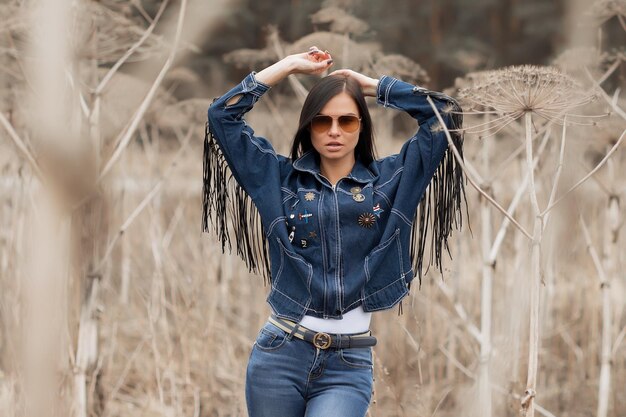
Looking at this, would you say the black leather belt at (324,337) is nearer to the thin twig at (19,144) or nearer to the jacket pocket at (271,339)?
the jacket pocket at (271,339)

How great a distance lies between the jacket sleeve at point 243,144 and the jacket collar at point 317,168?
7 cm

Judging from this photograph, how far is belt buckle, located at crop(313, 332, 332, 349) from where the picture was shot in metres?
2.56

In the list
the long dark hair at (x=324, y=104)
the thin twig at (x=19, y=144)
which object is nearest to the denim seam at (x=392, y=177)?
the long dark hair at (x=324, y=104)

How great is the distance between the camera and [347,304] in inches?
102

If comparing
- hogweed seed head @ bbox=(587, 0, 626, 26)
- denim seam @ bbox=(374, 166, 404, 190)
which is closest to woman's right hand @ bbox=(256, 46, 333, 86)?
denim seam @ bbox=(374, 166, 404, 190)

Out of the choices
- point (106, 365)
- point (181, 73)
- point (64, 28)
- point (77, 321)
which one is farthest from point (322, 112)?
point (181, 73)

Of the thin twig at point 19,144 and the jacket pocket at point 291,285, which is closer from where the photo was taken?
the jacket pocket at point 291,285

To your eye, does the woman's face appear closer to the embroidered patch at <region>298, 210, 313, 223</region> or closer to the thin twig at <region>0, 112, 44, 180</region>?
the embroidered patch at <region>298, 210, 313, 223</region>

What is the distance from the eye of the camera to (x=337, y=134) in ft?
8.63

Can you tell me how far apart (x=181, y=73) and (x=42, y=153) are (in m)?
2.28

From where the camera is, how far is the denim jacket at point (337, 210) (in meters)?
2.61

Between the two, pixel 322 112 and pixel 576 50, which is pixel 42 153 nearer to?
pixel 322 112

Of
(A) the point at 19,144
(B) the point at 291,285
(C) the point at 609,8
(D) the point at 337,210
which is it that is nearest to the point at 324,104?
(D) the point at 337,210

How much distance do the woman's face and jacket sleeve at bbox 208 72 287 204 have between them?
15 cm
